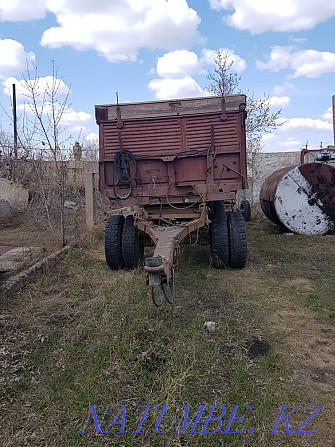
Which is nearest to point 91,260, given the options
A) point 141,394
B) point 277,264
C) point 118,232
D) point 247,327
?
point 118,232

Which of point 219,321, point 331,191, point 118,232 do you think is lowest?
point 219,321

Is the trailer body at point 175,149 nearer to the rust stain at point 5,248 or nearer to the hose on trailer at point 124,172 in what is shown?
the hose on trailer at point 124,172

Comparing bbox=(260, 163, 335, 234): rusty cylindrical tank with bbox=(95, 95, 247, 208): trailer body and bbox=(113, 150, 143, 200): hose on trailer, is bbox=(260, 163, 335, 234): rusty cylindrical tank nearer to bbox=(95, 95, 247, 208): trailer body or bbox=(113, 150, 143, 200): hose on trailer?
bbox=(95, 95, 247, 208): trailer body

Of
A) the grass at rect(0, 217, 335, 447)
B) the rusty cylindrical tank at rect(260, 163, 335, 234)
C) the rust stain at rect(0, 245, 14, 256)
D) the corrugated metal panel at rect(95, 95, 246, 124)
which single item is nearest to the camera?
the grass at rect(0, 217, 335, 447)

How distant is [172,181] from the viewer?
5.88 meters

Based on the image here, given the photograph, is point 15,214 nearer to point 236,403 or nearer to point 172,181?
point 172,181

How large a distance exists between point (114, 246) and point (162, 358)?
310 centimetres

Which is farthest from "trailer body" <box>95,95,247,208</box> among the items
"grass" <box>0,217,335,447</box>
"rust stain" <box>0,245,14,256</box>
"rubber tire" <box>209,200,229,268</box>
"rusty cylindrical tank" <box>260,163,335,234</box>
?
"rusty cylindrical tank" <box>260,163,335,234</box>

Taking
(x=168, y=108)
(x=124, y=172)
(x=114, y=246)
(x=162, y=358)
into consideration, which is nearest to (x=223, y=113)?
(x=168, y=108)

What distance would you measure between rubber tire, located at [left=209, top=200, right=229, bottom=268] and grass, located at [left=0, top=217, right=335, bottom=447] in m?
0.48

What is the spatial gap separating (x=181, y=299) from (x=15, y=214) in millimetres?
9020

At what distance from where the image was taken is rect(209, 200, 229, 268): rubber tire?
5.76 m

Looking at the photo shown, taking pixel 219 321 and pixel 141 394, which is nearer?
pixel 141 394

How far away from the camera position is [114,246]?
19.6 ft
